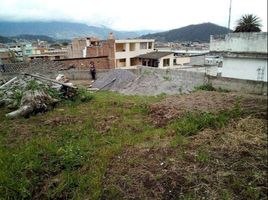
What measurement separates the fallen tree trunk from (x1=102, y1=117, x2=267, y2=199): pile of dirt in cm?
403

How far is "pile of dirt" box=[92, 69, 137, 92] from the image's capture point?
13867mm

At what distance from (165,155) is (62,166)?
5.43ft

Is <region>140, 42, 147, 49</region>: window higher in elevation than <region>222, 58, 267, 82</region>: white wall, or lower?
lower

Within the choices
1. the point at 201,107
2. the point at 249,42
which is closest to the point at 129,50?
the point at 201,107

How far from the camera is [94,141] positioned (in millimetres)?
4863

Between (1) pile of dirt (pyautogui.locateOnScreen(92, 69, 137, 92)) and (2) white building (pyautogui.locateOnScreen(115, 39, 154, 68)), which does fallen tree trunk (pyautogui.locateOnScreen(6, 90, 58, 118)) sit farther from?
(2) white building (pyautogui.locateOnScreen(115, 39, 154, 68))

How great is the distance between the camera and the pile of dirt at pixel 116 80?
1387 centimetres

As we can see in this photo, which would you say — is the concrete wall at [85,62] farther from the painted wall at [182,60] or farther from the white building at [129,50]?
the painted wall at [182,60]

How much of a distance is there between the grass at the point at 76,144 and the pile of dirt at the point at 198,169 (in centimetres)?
7

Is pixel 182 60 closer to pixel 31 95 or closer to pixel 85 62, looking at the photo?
pixel 85 62

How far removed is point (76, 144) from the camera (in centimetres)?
465

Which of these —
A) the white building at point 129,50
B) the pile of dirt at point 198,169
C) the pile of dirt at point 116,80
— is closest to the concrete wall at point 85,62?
the pile of dirt at point 116,80

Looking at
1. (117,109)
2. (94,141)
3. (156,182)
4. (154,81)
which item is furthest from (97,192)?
(154,81)

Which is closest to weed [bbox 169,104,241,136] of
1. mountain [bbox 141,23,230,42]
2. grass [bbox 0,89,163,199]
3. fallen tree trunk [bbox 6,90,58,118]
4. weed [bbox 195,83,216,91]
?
grass [bbox 0,89,163,199]
